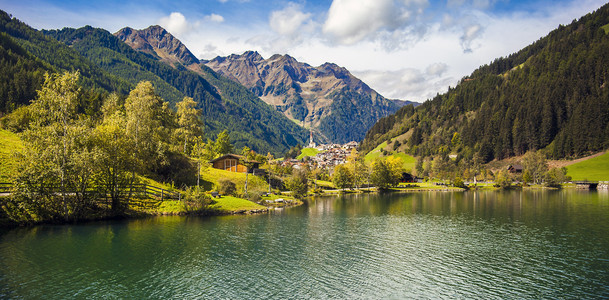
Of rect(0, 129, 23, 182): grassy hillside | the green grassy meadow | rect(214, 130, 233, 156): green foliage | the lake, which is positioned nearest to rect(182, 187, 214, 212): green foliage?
the green grassy meadow

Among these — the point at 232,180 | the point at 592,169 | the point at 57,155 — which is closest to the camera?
the point at 57,155

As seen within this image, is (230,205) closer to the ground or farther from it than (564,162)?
closer to the ground

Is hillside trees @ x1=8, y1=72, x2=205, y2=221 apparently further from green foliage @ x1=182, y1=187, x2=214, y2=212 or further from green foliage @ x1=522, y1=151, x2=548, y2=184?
green foliage @ x1=522, y1=151, x2=548, y2=184

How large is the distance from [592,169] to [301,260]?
199782mm

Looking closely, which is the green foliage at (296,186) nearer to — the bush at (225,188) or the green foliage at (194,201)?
the bush at (225,188)

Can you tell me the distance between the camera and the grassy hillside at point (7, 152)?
50156mm

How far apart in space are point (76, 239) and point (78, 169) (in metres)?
12.2

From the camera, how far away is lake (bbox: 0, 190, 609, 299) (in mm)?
28188

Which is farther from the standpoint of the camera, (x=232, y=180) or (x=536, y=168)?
(x=536, y=168)

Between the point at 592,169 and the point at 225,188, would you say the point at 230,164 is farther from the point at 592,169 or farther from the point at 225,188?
the point at 592,169

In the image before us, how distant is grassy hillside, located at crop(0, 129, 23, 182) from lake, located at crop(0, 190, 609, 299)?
10.3 m

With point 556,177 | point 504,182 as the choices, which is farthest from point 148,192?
point 556,177

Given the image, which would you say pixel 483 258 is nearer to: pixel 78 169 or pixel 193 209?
pixel 193 209

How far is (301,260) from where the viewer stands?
37188 millimetres
